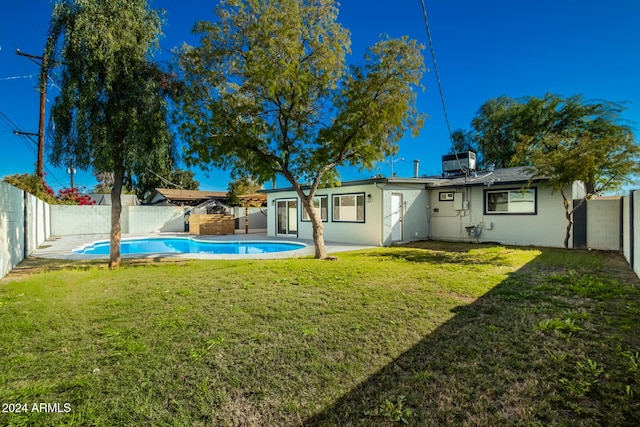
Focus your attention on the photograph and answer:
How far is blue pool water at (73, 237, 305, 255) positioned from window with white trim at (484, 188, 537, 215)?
7.47 metres

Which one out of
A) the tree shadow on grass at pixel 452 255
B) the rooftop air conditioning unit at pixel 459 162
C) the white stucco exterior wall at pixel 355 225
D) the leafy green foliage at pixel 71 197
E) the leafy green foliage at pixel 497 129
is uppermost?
the leafy green foliage at pixel 497 129

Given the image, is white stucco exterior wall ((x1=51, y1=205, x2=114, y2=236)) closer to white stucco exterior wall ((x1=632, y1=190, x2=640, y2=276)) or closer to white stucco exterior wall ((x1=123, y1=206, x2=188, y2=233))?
white stucco exterior wall ((x1=123, y1=206, x2=188, y2=233))

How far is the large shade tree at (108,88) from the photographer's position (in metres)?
7.30

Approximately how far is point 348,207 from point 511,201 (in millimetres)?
6095

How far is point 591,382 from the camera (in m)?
2.64

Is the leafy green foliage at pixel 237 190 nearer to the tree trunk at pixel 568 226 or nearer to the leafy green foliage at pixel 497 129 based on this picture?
the tree trunk at pixel 568 226

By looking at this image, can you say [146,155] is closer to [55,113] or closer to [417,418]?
[55,113]

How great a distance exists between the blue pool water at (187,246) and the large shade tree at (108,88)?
5585 millimetres

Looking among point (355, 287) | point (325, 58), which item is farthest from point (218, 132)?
point (355, 287)

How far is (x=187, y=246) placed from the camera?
15.3m

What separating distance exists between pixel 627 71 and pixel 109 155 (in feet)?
72.4

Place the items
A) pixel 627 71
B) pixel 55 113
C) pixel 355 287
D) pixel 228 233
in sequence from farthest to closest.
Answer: pixel 228 233
pixel 627 71
pixel 55 113
pixel 355 287

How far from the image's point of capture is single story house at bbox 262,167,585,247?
38.3 ft

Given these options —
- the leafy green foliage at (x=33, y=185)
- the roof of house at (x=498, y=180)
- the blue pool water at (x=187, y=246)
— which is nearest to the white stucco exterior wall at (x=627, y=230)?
the roof of house at (x=498, y=180)
